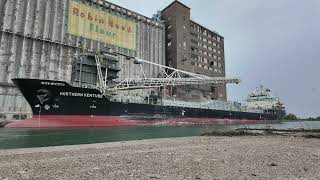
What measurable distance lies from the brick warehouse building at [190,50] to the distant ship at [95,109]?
17.0 metres

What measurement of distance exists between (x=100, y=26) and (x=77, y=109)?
99.6 ft

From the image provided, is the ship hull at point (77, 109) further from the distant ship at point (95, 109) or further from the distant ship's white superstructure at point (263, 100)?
the distant ship's white superstructure at point (263, 100)

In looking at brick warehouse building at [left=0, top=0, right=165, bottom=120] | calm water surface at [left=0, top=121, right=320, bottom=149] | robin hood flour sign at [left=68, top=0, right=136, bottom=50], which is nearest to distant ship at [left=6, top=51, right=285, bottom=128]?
calm water surface at [left=0, top=121, right=320, bottom=149]

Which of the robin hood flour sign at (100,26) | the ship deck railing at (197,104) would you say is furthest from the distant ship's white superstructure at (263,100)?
the robin hood flour sign at (100,26)

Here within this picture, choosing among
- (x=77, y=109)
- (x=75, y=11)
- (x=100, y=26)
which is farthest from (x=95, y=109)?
(x=75, y=11)

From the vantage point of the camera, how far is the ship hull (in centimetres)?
3562

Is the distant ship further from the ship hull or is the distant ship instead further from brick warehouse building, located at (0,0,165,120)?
brick warehouse building, located at (0,0,165,120)

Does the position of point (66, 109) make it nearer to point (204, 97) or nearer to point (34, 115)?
point (34, 115)

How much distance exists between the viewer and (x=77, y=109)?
3800 cm

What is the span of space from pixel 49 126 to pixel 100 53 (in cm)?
1988

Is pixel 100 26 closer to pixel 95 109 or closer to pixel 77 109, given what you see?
pixel 95 109

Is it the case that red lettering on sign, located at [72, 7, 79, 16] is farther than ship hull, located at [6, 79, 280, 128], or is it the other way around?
red lettering on sign, located at [72, 7, 79, 16]

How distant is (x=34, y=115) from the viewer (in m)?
35.5

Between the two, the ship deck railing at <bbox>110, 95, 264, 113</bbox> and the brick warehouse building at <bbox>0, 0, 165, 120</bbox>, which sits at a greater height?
the brick warehouse building at <bbox>0, 0, 165, 120</bbox>
